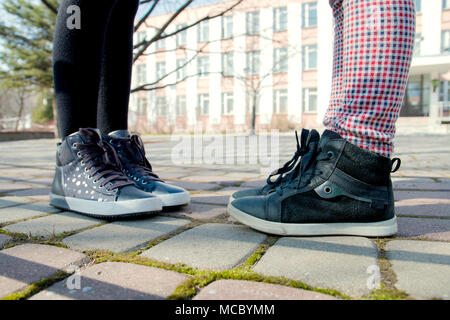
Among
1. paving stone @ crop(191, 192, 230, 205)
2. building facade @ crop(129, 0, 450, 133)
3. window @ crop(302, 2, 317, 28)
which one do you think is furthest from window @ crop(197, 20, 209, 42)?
paving stone @ crop(191, 192, 230, 205)

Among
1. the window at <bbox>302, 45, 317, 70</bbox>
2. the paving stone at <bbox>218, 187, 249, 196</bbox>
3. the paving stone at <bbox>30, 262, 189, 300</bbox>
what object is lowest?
the paving stone at <bbox>218, 187, 249, 196</bbox>

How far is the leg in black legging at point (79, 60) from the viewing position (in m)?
1.30

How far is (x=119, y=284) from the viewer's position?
710 mm

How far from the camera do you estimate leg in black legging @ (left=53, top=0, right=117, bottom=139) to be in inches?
51.0

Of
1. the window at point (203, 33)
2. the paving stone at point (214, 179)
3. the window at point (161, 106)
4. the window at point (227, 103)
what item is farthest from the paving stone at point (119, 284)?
the window at point (161, 106)

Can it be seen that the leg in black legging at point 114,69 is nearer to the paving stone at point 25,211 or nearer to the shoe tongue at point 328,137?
the paving stone at point 25,211

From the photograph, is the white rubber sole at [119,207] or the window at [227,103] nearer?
the white rubber sole at [119,207]

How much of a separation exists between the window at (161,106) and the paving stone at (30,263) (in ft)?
78.7

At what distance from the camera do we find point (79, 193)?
1337 millimetres

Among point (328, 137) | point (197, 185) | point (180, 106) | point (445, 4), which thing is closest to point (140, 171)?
point (197, 185)

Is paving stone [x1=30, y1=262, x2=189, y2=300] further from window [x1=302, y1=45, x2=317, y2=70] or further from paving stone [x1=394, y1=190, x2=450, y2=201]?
window [x1=302, y1=45, x2=317, y2=70]

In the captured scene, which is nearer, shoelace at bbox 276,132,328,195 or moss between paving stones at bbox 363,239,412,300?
moss between paving stones at bbox 363,239,412,300

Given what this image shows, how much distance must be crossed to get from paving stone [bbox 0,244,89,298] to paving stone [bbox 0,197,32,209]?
2.29ft

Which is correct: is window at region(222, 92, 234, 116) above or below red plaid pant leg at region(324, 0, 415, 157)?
above
